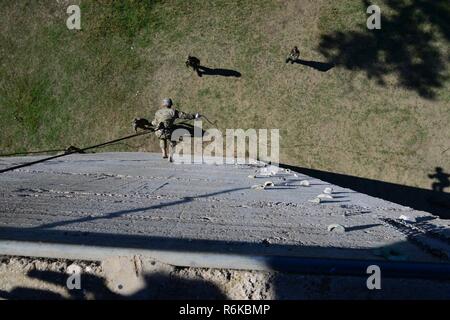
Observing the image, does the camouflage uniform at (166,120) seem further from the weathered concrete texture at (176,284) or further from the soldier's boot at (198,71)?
the weathered concrete texture at (176,284)

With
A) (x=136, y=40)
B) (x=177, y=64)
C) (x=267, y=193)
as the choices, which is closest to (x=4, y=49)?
(x=136, y=40)

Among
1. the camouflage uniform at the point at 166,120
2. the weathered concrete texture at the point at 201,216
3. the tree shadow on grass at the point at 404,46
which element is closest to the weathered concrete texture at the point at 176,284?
the weathered concrete texture at the point at 201,216

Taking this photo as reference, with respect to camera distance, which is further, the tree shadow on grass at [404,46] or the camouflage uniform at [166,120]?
the tree shadow on grass at [404,46]

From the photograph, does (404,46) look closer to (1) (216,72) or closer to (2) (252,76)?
(2) (252,76)

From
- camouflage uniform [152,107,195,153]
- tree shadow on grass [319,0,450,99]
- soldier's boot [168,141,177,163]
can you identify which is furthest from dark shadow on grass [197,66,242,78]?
tree shadow on grass [319,0,450,99]

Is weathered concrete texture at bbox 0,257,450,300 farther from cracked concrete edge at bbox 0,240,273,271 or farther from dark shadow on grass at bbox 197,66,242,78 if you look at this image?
dark shadow on grass at bbox 197,66,242,78
